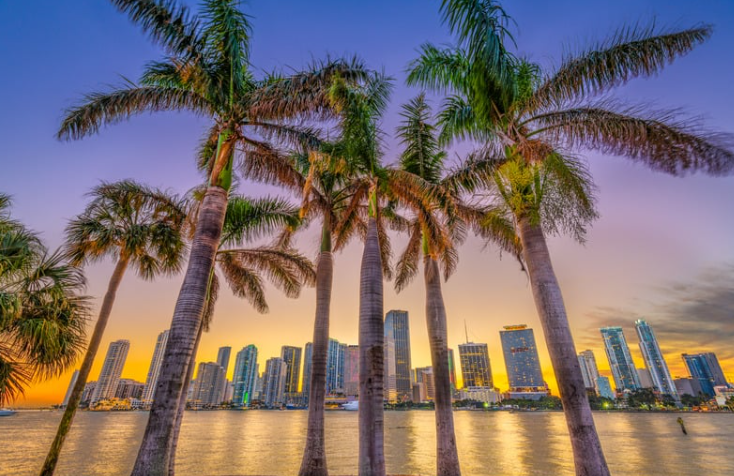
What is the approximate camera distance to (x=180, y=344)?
621cm

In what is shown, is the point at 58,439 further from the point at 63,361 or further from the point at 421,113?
the point at 421,113

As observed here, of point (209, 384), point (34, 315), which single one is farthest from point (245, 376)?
point (34, 315)

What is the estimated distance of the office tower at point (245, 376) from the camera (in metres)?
182

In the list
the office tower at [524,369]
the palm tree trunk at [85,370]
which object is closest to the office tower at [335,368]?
the office tower at [524,369]

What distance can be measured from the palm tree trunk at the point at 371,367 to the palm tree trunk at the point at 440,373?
2.40m

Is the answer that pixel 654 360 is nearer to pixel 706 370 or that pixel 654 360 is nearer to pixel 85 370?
pixel 706 370

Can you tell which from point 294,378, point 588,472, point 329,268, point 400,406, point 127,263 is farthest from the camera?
point 294,378

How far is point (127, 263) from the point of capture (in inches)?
474

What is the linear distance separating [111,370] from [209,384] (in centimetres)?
4839

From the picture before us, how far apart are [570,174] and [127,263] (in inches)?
585

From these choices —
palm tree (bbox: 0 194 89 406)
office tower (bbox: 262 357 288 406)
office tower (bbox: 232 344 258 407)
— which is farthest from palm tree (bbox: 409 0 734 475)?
office tower (bbox: 232 344 258 407)

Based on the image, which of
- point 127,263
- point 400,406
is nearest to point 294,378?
point 400,406

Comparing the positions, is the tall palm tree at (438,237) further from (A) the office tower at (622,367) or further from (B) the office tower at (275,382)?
(A) the office tower at (622,367)

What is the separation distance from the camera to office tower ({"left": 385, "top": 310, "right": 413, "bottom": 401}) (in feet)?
561
